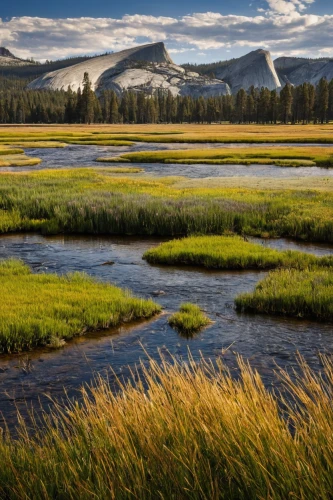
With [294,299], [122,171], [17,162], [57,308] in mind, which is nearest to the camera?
[57,308]

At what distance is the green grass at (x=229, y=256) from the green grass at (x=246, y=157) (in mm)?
38333

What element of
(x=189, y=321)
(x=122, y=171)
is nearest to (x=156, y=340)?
(x=189, y=321)

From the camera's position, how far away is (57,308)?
13172mm

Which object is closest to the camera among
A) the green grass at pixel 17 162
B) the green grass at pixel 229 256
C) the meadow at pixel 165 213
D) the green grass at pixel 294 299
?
the green grass at pixel 294 299

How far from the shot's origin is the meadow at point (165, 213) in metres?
24.2

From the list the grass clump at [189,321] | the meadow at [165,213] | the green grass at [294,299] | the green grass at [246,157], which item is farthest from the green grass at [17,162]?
the grass clump at [189,321]

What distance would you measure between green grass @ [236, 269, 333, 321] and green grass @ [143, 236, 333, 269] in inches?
107

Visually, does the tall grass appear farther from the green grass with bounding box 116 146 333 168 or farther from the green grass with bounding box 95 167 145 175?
the green grass with bounding box 116 146 333 168

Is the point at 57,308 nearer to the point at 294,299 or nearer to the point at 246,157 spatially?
the point at 294,299

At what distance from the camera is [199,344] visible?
39.1ft

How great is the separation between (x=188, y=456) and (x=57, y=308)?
28.6ft

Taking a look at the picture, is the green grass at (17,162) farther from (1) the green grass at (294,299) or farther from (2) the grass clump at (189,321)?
(2) the grass clump at (189,321)

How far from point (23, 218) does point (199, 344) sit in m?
16.9

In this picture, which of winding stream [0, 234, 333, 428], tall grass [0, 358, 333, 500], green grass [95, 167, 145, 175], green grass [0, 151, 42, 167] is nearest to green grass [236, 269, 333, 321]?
winding stream [0, 234, 333, 428]
